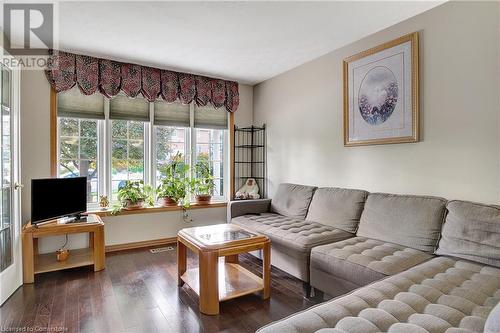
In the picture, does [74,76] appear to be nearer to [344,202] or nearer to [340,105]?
[340,105]

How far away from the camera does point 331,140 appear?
3.32m

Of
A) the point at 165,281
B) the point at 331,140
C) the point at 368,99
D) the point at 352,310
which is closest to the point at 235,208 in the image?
the point at 165,281

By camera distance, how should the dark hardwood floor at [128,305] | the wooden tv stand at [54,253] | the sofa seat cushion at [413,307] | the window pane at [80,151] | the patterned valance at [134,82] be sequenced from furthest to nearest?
the window pane at [80,151] < the patterned valance at [134,82] < the wooden tv stand at [54,253] < the dark hardwood floor at [128,305] < the sofa seat cushion at [413,307]

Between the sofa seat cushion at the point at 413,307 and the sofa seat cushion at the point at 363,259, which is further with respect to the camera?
the sofa seat cushion at the point at 363,259

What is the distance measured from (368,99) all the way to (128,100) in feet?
10.0

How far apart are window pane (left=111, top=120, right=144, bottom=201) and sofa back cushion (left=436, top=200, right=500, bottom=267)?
358 centimetres

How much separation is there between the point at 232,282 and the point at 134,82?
2.83 m

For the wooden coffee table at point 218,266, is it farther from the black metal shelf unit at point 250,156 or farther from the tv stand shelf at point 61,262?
the black metal shelf unit at point 250,156

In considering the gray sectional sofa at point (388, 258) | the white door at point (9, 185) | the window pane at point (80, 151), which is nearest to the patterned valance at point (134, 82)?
the window pane at point (80, 151)

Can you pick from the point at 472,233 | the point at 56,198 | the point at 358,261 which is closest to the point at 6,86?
the point at 56,198

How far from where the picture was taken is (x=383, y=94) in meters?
2.73

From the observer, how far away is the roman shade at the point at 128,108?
12.1ft

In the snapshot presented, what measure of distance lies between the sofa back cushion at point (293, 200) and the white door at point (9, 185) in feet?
9.09

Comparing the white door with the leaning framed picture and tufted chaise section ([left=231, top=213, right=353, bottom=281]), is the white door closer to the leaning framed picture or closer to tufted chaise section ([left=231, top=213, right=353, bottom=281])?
tufted chaise section ([left=231, top=213, right=353, bottom=281])
